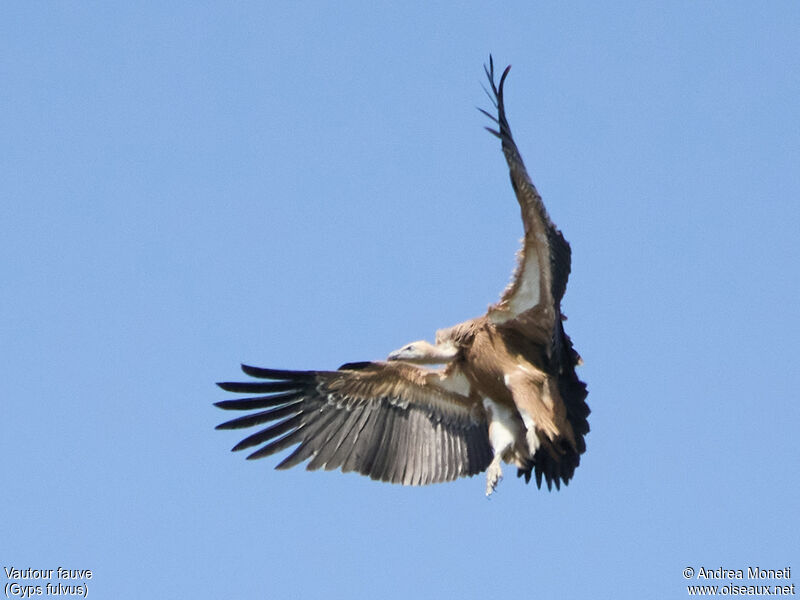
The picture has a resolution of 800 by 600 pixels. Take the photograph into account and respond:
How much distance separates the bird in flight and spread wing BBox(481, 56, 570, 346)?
0.05 feet

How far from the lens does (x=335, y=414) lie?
1598 centimetres

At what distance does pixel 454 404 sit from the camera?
632 inches

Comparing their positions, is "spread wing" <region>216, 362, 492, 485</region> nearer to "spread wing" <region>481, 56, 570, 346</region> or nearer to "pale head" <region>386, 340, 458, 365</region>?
"pale head" <region>386, 340, 458, 365</region>

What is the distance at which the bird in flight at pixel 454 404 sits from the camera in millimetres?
14953

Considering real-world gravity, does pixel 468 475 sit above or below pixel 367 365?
below

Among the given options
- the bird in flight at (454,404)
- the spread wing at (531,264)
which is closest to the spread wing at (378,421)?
the bird in flight at (454,404)

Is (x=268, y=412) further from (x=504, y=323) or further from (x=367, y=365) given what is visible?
(x=504, y=323)

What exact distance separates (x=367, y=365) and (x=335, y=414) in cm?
63

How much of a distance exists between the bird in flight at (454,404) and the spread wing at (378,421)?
0.01 meters

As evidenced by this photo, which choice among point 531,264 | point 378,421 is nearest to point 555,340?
point 531,264

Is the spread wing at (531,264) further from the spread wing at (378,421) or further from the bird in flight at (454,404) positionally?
the spread wing at (378,421)

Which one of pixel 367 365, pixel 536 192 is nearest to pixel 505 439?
pixel 367 365

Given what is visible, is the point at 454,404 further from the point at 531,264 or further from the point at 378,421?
the point at 531,264

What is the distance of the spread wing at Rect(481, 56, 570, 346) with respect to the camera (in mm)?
13773
